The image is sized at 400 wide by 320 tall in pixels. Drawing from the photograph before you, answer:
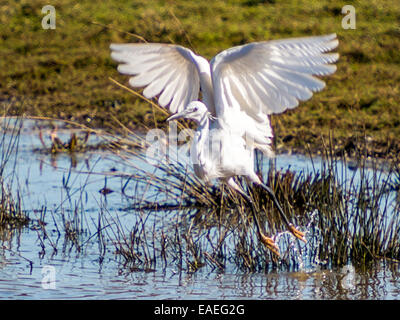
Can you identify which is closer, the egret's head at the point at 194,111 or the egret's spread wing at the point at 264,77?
the egret's spread wing at the point at 264,77

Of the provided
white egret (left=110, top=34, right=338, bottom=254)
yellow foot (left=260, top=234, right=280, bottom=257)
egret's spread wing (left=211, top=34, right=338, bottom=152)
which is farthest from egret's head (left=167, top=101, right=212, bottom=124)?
yellow foot (left=260, top=234, right=280, bottom=257)

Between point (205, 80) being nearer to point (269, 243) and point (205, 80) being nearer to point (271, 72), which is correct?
point (271, 72)

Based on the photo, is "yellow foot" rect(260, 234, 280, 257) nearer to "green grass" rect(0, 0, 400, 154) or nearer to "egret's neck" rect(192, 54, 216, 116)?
"egret's neck" rect(192, 54, 216, 116)

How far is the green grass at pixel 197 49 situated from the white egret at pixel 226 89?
4040mm

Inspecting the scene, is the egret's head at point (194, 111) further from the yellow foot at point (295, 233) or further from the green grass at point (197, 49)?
the green grass at point (197, 49)

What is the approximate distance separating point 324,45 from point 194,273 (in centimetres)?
190

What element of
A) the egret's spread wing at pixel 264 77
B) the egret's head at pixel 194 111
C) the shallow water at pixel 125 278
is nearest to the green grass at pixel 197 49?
the shallow water at pixel 125 278

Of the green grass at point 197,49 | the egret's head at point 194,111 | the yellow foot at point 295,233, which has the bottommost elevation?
the yellow foot at point 295,233

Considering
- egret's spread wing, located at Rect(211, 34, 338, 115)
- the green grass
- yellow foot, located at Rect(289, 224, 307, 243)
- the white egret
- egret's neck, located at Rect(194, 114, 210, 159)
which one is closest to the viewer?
egret's spread wing, located at Rect(211, 34, 338, 115)

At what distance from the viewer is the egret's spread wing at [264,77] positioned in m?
4.90

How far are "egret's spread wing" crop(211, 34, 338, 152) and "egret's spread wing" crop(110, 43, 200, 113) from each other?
323mm

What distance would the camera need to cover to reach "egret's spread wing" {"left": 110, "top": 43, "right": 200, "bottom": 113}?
216 inches

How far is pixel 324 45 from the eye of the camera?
4816 millimetres
